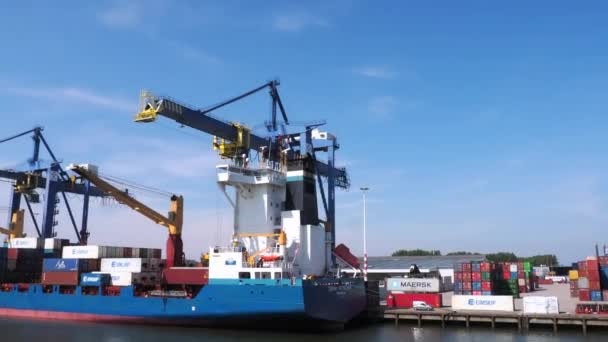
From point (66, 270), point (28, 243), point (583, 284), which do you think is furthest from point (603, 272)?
point (28, 243)

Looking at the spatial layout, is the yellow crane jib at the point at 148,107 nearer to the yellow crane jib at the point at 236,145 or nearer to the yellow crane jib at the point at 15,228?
the yellow crane jib at the point at 236,145

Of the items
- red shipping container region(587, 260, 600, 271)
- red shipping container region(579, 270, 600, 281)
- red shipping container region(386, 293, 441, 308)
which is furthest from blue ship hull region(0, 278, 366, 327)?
red shipping container region(587, 260, 600, 271)

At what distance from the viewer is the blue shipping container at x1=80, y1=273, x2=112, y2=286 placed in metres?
36.4

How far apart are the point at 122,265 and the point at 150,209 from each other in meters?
5.95

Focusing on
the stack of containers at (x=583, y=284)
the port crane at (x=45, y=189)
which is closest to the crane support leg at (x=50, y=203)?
the port crane at (x=45, y=189)

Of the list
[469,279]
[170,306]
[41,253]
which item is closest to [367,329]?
[170,306]

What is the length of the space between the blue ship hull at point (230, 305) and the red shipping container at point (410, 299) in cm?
397

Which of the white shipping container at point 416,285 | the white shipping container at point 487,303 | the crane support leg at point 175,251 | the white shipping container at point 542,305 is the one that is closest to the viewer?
the white shipping container at point 542,305

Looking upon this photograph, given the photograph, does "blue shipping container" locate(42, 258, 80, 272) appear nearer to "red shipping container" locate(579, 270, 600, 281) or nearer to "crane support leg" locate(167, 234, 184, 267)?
"crane support leg" locate(167, 234, 184, 267)

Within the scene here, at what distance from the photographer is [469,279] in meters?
44.7

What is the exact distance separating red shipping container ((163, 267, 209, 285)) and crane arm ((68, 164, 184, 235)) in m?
5.69

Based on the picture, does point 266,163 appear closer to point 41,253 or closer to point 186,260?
point 186,260

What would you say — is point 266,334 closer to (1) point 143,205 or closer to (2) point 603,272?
(1) point 143,205

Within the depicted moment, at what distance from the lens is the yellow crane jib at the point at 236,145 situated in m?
36.0
